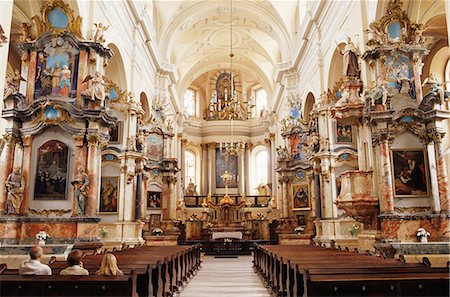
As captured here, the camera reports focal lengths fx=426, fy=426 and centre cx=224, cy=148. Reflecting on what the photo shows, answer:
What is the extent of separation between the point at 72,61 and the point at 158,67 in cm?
1091

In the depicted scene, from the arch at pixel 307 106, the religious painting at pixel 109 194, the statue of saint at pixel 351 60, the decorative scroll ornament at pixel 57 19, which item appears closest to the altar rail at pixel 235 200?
the arch at pixel 307 106

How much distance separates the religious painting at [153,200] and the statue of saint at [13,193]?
9.92 meters

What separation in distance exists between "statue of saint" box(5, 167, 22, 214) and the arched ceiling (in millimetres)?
13549

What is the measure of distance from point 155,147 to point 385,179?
11.9m

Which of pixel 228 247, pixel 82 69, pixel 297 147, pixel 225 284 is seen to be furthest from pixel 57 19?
pixel 228 247

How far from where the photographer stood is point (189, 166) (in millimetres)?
31906

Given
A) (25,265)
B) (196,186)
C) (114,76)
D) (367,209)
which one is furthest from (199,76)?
(25,265)

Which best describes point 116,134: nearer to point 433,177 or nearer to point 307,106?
point 307,106

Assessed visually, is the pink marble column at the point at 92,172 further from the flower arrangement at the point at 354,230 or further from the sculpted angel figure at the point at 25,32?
the flower arrangement at the point at 354,230

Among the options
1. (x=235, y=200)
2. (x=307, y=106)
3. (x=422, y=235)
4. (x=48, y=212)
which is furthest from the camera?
(x=235, y=200)

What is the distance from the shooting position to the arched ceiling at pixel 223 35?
21.8 m

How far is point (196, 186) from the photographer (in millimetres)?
30812

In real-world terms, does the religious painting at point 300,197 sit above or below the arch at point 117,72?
below

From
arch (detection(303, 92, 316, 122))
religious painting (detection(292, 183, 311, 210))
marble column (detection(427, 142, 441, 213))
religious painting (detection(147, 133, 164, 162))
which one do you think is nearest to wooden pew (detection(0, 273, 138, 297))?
marble column (detection(427, 142, 441, 213))
